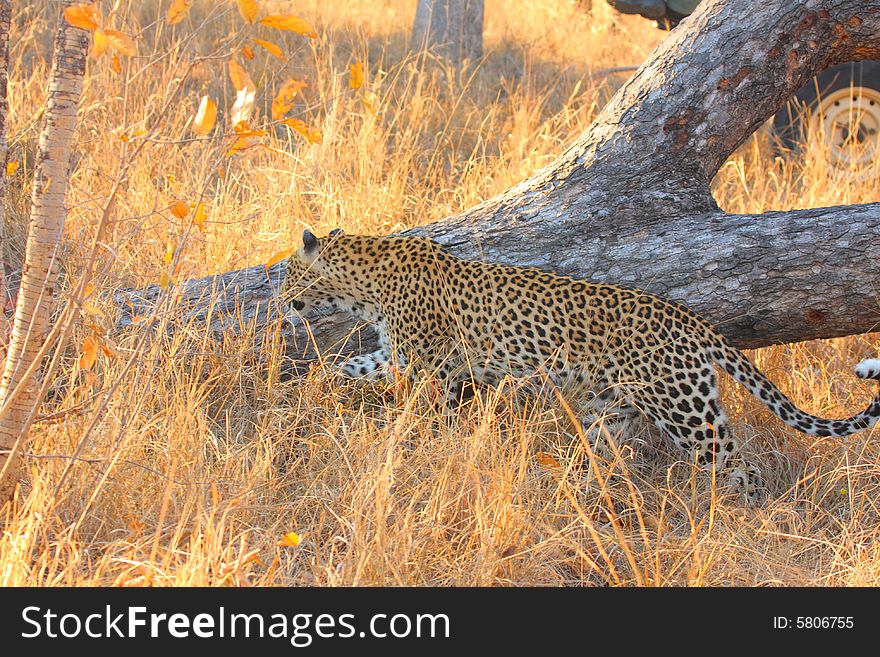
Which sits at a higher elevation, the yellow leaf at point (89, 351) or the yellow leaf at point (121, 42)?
the yellow leaf at point (121, 42)

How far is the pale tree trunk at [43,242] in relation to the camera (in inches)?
123

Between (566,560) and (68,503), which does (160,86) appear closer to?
(68,503)

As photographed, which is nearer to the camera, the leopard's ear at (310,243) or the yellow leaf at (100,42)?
the yellow leaf at (100,42)

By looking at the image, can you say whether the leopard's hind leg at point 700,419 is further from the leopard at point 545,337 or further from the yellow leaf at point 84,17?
the yellow leaf at point 84,17

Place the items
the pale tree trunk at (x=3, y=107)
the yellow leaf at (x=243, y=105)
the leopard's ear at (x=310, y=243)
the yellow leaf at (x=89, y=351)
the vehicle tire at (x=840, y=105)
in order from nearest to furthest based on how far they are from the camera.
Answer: the yellow leaf at (x=243, y=105) → the yellow leaf at (x=89, y=351) → the pale tree trunk at (x=3, y=107) → the leopard's ear at (x=310, y=243) → the vehicle tire at (x=840, y=105)

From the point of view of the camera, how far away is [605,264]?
4809mm

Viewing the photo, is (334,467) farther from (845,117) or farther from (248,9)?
(845,117)

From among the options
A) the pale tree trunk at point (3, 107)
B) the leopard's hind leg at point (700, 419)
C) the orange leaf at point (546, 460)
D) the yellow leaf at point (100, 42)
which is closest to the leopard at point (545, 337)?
the leopard's hind leg at point (700, 419)

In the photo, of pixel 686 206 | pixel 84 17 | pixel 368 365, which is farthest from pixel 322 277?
pixel 84 17

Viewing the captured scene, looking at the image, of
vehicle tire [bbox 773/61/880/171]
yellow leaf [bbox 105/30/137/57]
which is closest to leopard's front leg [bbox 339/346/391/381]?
yellow leaf [bbox 105/30/137/57]

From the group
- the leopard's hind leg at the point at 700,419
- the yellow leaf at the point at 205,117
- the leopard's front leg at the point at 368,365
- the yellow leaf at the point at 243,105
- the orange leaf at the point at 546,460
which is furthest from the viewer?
the leopard's front leg at the point at 368,365

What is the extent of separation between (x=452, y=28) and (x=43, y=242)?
7.12 metres

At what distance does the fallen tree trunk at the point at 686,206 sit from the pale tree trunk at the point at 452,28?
15.8ft

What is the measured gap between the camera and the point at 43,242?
10.4ft
